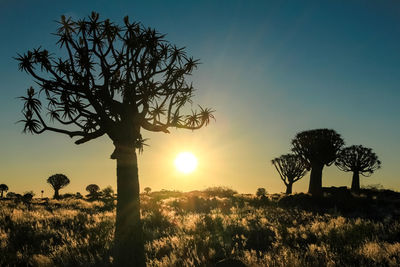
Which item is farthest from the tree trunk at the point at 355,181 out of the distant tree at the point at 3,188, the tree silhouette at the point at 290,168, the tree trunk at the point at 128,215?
the distant tree at the point at 3,188

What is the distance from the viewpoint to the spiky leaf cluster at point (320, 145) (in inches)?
1383

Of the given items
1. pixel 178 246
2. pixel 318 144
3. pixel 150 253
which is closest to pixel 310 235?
pixel 178 246

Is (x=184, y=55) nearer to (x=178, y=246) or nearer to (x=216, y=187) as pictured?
(x=178, y=246)

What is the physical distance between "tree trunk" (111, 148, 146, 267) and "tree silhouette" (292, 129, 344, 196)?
31.4 metres

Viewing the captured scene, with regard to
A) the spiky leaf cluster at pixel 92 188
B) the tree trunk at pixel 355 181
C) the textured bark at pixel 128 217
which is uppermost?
the textured bark at pixel 128 217

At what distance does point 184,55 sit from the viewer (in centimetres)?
1000

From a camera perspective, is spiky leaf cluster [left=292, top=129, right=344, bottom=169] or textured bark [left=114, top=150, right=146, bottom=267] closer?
textured bark [left=114, top=150, right=146, bottom=267]

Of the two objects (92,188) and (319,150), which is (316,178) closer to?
(319,150)

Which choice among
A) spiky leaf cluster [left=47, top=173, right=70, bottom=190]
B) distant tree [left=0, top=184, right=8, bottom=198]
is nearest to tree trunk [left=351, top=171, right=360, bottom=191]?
spiky leaf cluster [left=47, top=173, right=70, bottom=190]

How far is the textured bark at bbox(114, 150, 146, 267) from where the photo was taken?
784 cm

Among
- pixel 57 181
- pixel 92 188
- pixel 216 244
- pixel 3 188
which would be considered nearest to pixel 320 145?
pixel 216 244

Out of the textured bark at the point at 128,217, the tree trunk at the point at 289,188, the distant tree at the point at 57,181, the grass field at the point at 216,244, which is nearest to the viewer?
the grass field at the point at 216,244

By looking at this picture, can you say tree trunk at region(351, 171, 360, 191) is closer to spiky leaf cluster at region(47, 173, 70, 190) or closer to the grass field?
the grass field

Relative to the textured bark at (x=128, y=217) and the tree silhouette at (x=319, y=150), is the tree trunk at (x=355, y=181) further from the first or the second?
the textured bark at (x=128, y=217)
